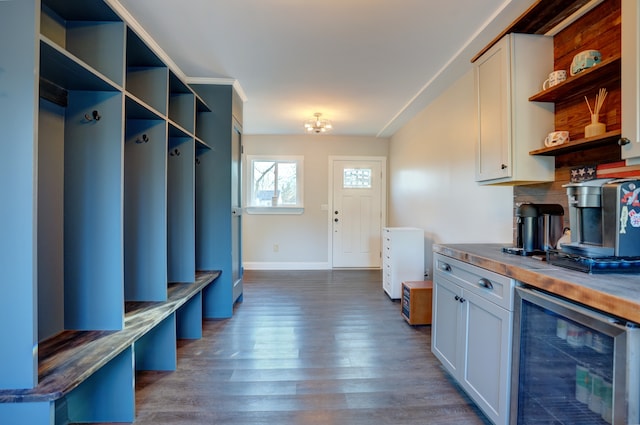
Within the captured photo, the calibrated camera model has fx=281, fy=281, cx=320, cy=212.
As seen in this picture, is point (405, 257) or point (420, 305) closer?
point (420, 305)

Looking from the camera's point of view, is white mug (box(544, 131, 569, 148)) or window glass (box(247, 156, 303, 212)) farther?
window glass (box(247, 156, 303, 212))

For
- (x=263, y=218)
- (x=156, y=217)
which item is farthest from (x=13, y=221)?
(x=263, y=218)

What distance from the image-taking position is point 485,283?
147 centimetres

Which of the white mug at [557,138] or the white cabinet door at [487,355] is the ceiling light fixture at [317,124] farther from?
the white cabinet door at [487,355]

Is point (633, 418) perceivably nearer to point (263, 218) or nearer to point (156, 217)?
point (156, 217)

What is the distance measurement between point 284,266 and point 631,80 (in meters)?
4.79

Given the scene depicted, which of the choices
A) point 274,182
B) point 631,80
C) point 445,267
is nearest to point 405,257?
point 445,267

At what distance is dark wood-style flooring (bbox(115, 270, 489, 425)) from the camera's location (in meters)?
1.59

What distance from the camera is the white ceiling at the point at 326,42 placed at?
186 centimetres

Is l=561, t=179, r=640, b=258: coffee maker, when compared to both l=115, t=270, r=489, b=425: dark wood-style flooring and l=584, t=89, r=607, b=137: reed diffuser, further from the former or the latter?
l=115, t=270, r=489, b=425: dark wood-style flooring

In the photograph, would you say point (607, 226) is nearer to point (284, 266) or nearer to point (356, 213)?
point (356, 213)

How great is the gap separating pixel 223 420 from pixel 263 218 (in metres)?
3.88

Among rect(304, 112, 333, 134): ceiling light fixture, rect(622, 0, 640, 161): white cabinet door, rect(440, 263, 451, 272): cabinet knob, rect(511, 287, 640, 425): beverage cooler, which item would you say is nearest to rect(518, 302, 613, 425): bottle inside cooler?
rect(511, 287, 640, 425): beverage cooler

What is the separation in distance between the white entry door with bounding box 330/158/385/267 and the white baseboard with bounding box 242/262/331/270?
0.89 feet
